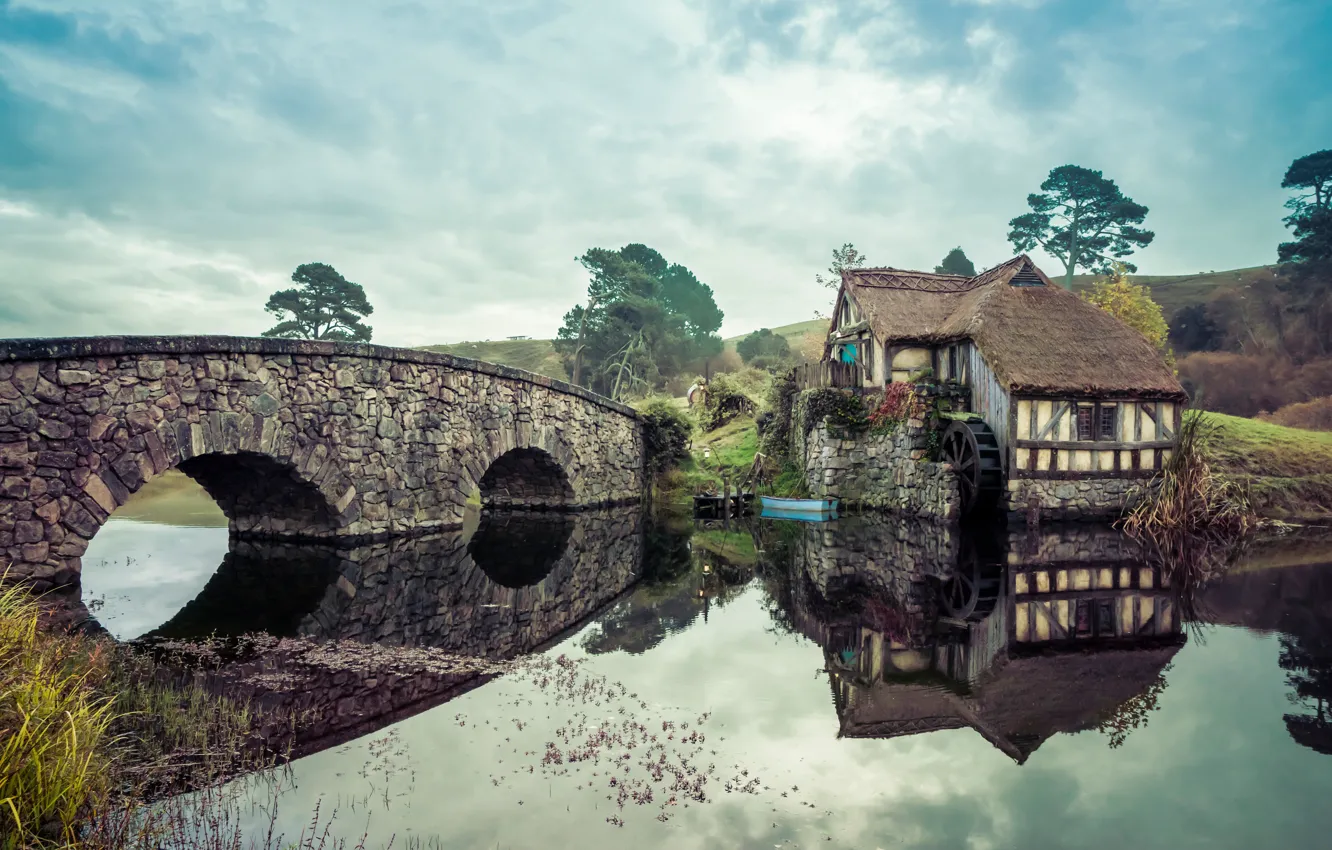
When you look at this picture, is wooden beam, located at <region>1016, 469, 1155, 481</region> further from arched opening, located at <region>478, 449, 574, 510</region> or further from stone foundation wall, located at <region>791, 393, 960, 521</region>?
arched opening, located at <region>478, 449, 574, 510</region>

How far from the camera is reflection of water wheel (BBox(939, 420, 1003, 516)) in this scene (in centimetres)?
1934

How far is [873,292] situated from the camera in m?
25.8

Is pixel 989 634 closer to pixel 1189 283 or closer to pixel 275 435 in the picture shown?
pixel 275 435

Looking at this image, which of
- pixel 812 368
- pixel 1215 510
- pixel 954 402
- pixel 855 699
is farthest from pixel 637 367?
pixel 855 699

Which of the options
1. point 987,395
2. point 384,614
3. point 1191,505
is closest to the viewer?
point 384,614

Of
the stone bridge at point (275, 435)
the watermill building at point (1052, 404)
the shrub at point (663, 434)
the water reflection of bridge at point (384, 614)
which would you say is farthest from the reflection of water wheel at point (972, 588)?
the shrub at point (663, 434)

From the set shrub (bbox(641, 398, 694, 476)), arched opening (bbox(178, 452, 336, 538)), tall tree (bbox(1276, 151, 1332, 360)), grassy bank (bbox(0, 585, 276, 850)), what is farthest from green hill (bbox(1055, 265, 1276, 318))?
grassy bank (bbox(0, 585, 276, 850))

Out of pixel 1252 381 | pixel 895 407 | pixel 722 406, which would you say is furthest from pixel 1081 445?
pixel 1252 381

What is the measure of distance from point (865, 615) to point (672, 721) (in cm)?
444

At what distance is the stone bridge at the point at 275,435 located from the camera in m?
11.2

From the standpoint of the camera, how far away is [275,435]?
14398 mm

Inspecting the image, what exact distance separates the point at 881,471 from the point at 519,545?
35.5 feet

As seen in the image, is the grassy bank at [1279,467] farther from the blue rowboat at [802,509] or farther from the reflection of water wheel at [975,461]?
the blue rowboat at [802,509]

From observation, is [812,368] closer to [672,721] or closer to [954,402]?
[954,402]
